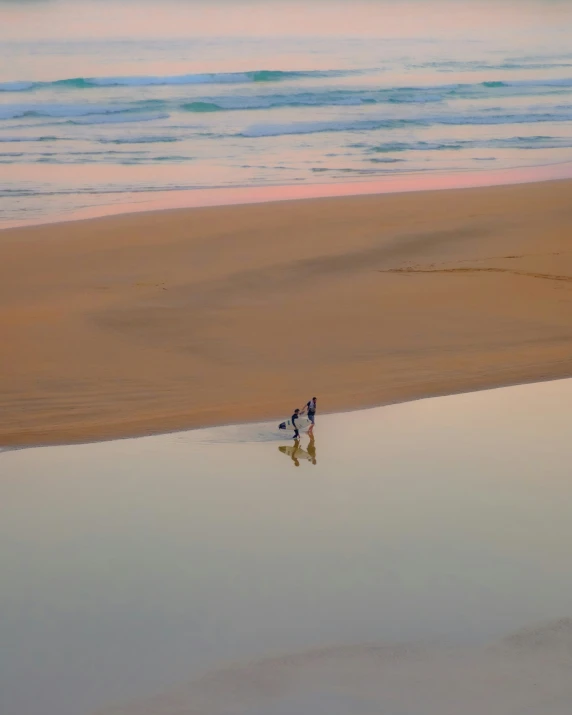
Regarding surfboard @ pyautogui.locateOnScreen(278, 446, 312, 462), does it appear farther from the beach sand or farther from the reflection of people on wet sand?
the beach sand

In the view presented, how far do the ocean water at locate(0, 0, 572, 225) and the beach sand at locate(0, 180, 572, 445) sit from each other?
4383mm

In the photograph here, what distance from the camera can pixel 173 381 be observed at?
12.5 m

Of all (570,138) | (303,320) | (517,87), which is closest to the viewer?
(303,320)

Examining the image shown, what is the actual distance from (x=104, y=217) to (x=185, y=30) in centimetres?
5057

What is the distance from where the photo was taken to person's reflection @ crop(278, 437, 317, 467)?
395 inches

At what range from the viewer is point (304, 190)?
23469 millimetres

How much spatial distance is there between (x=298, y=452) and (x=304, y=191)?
13816 millimetres

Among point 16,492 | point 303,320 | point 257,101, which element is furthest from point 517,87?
point 16,492

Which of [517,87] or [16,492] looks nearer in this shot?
[16,492]

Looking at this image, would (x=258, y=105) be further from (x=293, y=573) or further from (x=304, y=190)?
(x=293, y=573)

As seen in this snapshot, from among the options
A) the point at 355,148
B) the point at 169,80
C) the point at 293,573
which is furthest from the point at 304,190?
the point at 169,80

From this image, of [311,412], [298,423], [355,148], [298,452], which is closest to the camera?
[298,452]

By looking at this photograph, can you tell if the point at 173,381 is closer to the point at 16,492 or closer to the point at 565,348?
the point at 16,492

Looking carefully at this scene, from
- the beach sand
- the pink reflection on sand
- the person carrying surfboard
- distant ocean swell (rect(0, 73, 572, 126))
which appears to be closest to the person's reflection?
the person carrying surfboard
